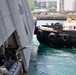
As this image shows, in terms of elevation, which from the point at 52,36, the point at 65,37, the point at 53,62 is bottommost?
the point at 65,37

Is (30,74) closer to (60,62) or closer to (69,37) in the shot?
(60,62)

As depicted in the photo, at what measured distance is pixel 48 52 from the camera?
2356 cm

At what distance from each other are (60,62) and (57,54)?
3349 mm

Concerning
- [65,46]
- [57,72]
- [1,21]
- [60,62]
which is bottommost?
[65,46]

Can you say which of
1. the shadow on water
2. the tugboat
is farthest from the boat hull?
the shadow on water

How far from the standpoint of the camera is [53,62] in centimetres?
1908

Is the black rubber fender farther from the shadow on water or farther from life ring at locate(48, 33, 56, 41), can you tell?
the shadow on water

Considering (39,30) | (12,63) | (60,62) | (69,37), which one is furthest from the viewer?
(39,30)

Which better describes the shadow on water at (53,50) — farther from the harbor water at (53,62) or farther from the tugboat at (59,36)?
the tugboat at (59,36)

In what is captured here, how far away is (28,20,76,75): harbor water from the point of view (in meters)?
16.2

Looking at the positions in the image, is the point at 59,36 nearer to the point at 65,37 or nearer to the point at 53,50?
the point at 65,37

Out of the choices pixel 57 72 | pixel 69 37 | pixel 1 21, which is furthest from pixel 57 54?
pixel 1 21

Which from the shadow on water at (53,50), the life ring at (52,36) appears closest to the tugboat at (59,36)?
the life ring at (52,36)

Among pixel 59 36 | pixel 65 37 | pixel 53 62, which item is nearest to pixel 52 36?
pixel 59 36
